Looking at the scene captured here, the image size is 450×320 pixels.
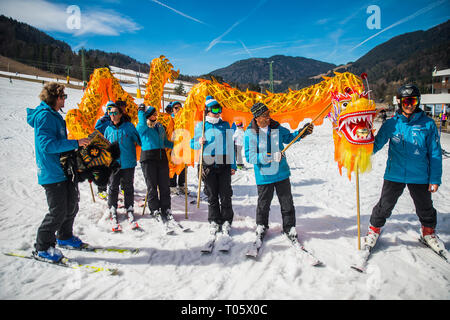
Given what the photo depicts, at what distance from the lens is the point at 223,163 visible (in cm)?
355

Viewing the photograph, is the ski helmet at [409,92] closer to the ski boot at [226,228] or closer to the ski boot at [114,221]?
the ski boot at [226,228]

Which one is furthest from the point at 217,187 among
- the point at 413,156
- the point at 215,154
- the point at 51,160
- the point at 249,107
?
the point at 413,156

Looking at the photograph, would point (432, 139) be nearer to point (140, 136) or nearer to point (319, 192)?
point (319, 192)

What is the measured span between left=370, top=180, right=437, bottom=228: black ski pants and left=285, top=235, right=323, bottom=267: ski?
1042 millimetres

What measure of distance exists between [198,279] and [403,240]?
3.05 m

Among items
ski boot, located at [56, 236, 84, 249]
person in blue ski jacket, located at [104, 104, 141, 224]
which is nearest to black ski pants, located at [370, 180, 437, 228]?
person in blue ski jacket, located at [104, 104, 141, 224]

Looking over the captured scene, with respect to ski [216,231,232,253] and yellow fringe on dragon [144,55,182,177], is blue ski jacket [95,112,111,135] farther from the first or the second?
ski [216,231,232,253]

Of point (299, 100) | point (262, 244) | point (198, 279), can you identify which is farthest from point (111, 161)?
point (299, 100)

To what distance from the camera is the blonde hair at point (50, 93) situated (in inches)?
106

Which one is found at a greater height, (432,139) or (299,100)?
(299,100)

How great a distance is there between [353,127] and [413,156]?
32.1 inches

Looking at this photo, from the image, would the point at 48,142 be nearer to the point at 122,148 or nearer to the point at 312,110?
the point at 122,148

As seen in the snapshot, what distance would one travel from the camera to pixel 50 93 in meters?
2.71
